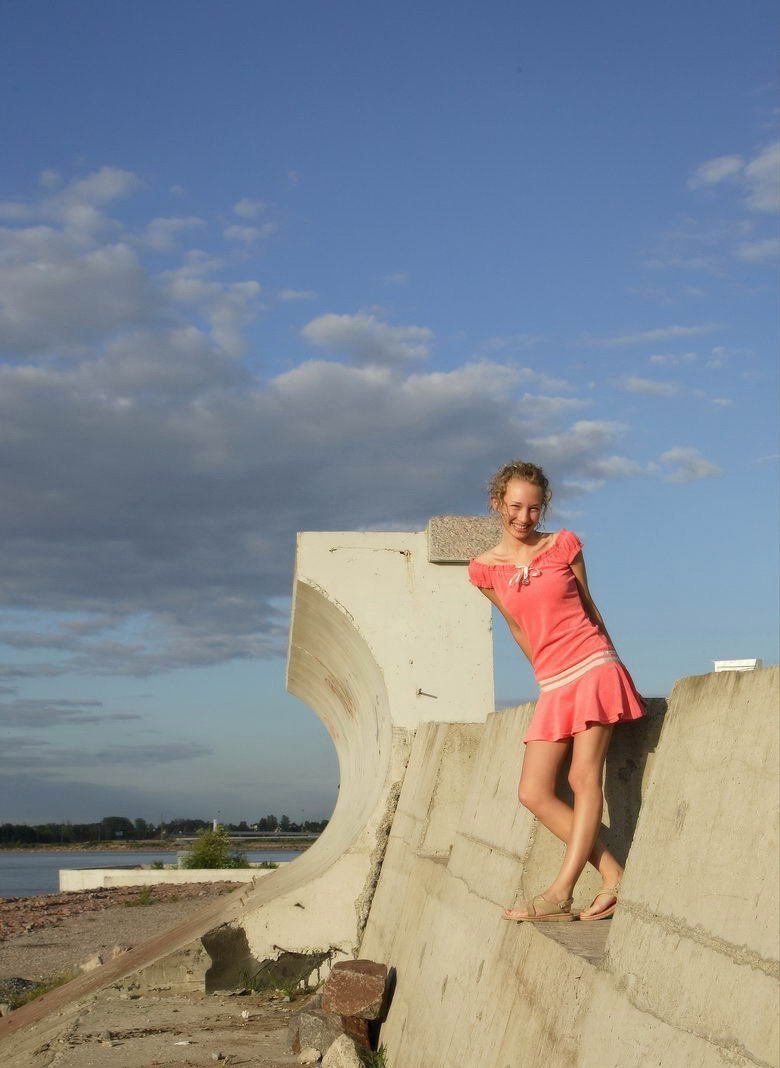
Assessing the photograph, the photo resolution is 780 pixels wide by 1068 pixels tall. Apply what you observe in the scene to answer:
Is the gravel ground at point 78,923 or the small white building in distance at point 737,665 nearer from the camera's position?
the small white building in distance at point 737,665

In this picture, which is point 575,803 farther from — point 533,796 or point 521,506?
point 521,506

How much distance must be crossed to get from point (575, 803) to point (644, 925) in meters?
0.87

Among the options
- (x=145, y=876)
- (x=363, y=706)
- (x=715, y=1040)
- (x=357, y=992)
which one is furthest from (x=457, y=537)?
(x=145, y=876)

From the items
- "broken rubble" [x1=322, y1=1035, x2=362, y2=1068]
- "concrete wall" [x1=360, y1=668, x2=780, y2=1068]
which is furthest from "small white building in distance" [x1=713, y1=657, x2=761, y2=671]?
"broken rubble" [x1=322, y1=1035, x2=362, y2=1068]

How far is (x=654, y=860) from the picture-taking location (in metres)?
2.61

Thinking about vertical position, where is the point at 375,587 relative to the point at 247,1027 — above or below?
above

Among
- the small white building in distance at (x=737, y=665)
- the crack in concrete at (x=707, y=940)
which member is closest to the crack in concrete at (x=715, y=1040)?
the crack in concrete at (x=707, y=940)

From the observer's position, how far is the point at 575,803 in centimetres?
342

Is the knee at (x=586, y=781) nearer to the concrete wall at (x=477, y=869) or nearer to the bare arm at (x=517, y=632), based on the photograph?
the concrete wall at (x=477, y=869)

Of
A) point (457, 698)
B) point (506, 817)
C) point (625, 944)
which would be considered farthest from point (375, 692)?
point (625, 944)

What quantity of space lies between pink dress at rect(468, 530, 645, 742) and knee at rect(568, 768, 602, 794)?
0.12 meters

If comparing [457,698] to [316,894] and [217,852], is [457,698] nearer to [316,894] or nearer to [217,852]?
[316,894]

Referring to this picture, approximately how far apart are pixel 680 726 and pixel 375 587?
15.2ft

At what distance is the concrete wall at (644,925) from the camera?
2143mm
